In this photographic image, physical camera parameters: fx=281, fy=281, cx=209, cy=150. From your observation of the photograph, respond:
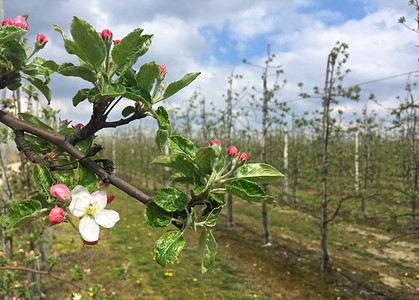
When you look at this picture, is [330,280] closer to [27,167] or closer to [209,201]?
[27,167]

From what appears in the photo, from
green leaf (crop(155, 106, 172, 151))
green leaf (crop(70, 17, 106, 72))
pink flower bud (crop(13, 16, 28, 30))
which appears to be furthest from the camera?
pink flower bud (crop(13, 16, 28, 30))

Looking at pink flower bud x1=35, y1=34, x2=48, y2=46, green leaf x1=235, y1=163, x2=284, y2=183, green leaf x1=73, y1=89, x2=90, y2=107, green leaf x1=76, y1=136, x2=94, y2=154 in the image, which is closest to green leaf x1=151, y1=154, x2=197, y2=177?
green leaf x1=235, y1=163, x2=284, y2=183

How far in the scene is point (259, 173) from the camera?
0.76 m

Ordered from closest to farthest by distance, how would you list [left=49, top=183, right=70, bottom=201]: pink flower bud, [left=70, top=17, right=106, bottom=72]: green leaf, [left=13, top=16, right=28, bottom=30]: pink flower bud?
[left=70, top=17, right=106, bottom=72]: green leaf < [left=49, top=183, right=70, bottom=201]: pink flower bud < [left=13, top=16, right=28, bottom=30]: pink flower bud

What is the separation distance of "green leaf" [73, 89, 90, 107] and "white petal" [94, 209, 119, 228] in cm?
Result: 39

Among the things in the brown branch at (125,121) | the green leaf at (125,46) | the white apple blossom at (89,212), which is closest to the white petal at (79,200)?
the white apple blossom at (89,212)

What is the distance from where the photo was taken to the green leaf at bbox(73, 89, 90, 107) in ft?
2.87

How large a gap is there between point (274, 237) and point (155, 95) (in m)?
10.5

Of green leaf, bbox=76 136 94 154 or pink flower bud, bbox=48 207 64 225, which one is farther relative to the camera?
green leaf, bbox=76 136 94 154

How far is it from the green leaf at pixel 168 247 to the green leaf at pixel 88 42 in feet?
1.51

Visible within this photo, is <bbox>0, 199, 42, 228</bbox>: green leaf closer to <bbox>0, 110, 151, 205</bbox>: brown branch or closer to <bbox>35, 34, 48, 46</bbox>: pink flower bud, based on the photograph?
<bbox>0, 110, 151, 205</bbox>: brown branch

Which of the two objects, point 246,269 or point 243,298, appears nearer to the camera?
point 243,298

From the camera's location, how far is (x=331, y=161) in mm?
7965

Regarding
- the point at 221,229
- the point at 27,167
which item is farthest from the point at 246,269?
the point at 27,167
